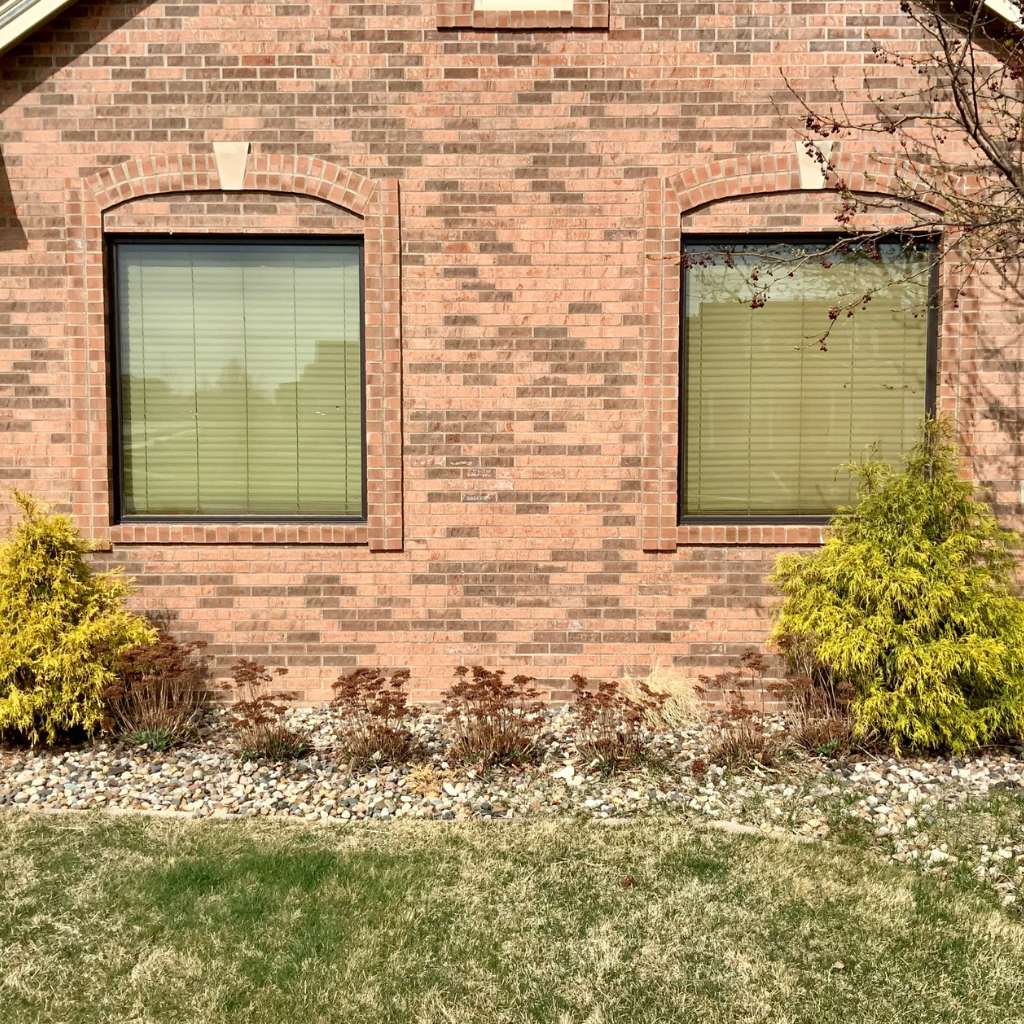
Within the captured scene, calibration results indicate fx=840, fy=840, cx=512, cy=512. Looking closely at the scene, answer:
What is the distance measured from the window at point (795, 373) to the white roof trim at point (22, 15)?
4.66 metres

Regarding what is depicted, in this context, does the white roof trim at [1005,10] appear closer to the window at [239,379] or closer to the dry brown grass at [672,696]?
the window at [239,379]

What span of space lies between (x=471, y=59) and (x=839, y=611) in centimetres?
455

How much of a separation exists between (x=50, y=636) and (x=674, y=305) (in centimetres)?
473

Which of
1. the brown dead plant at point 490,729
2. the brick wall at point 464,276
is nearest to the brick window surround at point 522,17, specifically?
the brick wall at point 464,276

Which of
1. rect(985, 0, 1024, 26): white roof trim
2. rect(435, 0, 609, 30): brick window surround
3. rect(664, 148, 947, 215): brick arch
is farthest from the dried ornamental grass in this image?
rect(985, 0, 1024, 26): white roof trim

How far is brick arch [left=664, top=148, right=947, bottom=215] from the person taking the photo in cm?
595

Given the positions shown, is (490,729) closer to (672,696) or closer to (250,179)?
(672,696)

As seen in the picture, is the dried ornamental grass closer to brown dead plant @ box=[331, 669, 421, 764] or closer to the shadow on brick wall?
brown dead plant @ box=[331, 669, 421, 764]

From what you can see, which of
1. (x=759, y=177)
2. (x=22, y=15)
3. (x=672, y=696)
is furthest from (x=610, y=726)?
(x=22, y=15)

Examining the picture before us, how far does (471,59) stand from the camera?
5945 millimetres

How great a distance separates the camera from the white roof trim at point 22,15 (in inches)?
223

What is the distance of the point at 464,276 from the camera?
606 centimetres

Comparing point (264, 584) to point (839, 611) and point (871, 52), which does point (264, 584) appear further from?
point (871, 52)

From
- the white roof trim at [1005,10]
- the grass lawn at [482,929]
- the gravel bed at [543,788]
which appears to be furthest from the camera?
the white roof trim at [1005,10]
